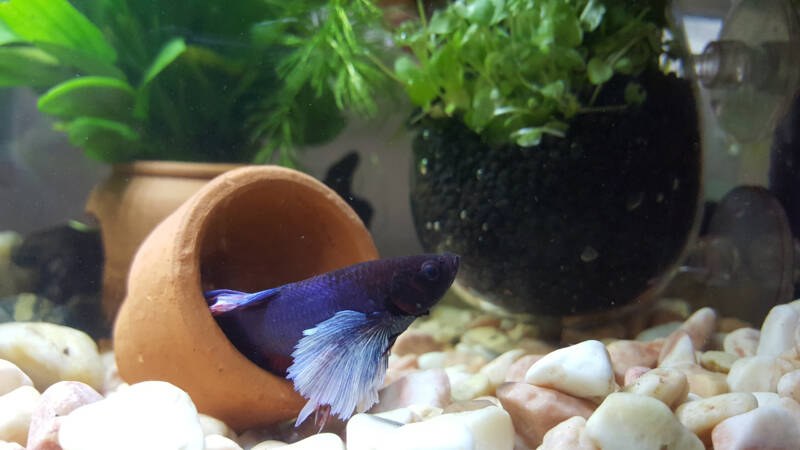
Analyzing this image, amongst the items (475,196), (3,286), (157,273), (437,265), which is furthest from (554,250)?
(3,286)

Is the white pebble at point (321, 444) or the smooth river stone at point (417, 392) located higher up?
the white pebble at point (321, 444)

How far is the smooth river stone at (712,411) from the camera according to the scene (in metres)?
1.18

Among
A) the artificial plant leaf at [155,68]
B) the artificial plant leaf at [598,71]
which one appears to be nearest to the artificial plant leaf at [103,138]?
the artificial plant leaf at [155,68]

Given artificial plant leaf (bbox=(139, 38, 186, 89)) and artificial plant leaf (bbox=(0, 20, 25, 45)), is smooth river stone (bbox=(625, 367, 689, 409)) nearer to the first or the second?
artificial plant leaf (bbox=(139, 38, 186, 89))

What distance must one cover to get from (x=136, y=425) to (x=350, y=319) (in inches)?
20.3

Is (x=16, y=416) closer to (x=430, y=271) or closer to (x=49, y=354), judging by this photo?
(x=49, y=354)

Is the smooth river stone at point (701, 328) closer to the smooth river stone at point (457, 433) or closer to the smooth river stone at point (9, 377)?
the smooth river stone at point (457, 433)

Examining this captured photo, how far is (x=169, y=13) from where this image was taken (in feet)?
8.46

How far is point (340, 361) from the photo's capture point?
1343 mm

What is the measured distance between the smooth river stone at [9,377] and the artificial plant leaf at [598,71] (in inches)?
82.2

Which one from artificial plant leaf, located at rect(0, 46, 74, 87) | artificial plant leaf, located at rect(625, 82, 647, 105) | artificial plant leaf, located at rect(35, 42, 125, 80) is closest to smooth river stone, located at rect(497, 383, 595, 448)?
artificial plant leaf, located at rect(625, 82, 647, 105)

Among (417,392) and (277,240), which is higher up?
(277,240)

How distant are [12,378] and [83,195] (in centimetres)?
121

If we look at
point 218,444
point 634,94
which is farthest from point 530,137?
point 218,444
